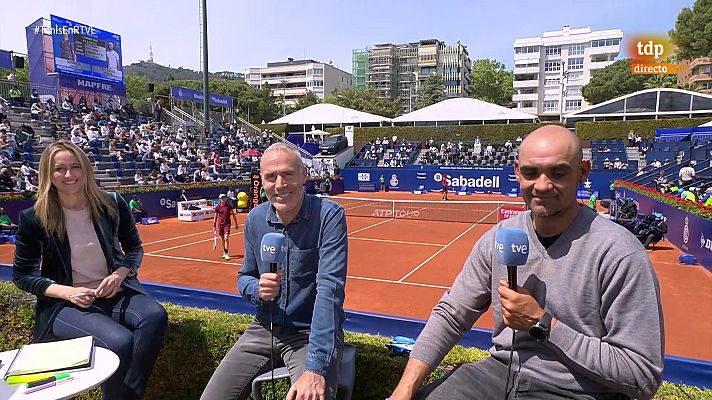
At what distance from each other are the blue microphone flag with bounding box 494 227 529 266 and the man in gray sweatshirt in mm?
141

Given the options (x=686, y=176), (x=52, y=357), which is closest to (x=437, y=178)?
(x=686, y=176)

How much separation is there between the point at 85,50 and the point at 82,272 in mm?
28729

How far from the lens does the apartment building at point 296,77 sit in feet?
376

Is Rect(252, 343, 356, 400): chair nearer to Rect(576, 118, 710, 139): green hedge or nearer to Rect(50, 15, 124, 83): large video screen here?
Rect(50, 15, 124, 83): large video screen

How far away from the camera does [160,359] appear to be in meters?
3.91

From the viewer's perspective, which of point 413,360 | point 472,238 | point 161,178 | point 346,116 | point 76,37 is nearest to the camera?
point 413,360

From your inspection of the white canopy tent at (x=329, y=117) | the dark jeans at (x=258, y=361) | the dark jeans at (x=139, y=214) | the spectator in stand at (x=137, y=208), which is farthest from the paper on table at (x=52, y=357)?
the white canopy tent at (x=329, y=117)

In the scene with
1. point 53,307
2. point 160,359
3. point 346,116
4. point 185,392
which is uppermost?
point 346,116

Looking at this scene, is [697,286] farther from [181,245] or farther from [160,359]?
[181,245]

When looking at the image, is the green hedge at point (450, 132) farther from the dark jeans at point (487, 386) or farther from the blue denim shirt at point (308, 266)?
the dark jeans at point (487, 386)

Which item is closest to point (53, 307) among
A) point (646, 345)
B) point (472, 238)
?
point (646, 345)

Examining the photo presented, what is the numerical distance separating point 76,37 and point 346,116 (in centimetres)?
2348

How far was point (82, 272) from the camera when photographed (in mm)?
3393

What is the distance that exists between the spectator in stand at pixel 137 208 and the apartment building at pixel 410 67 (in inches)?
4078
